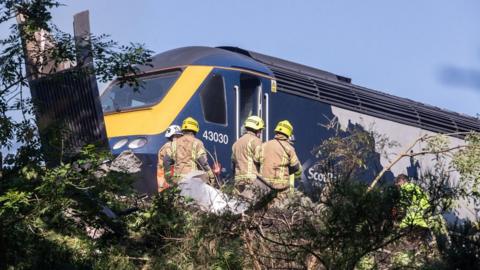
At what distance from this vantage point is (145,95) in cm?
1825

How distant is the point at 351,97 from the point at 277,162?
5939 millimetres

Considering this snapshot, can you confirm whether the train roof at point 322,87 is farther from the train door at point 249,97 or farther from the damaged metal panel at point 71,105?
the damaged metal panel at point 71,105

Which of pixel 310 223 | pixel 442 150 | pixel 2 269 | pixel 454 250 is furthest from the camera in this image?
pixel 442 150

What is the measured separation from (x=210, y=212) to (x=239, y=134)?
23.6 ft

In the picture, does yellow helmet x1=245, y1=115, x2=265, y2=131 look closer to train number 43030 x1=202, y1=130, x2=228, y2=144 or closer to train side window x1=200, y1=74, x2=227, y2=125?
train number 43030 x1=202, y1=130, x2=228, y2=144

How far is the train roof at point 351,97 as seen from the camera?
767 inches

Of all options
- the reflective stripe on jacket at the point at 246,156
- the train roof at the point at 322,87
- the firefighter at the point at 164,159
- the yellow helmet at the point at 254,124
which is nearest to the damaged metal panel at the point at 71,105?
the reflective stripe on jacket at the point at 246,156

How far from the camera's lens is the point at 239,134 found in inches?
724

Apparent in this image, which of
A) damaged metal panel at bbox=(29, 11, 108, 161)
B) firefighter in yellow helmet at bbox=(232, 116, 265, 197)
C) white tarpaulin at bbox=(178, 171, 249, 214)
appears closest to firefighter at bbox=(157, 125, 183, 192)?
firefighter in yellow helmet at bbox=(232, 116, 265, 197)

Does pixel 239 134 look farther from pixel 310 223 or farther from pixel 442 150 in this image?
pixel 310 223

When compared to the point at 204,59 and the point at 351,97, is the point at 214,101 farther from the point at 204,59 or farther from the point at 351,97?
the point at 351,97

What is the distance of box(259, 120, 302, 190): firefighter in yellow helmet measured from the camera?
1434 centimetres

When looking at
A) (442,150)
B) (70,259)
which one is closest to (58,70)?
(70,259)

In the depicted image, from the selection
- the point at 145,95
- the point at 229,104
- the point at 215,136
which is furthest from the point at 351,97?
→ the point at 145,95
